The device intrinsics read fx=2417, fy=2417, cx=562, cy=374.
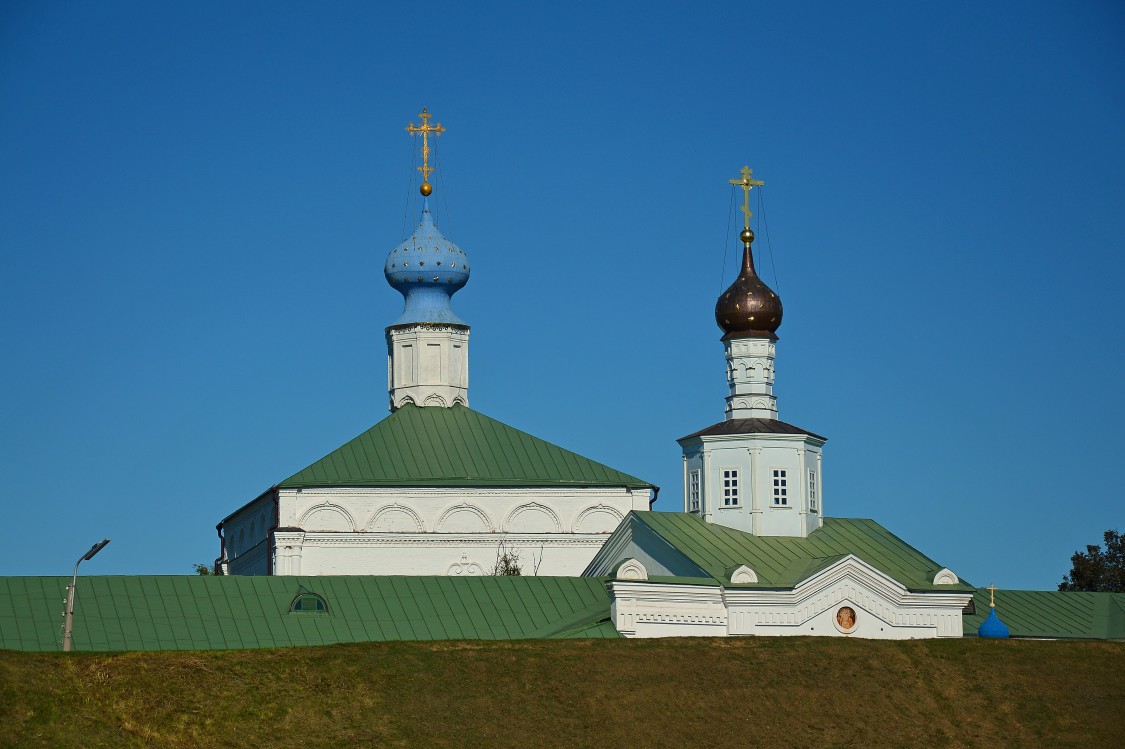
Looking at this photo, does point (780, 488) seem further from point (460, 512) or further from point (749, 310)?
point (460, 512)

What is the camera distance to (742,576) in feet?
135

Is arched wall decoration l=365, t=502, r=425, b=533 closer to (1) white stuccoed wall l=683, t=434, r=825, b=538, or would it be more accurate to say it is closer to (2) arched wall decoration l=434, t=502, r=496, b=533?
(2) arched wall decoration l=434, t=502, r=496, b=533

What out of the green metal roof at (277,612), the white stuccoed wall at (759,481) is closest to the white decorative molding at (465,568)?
Answer: the green metal roof at (277,612)

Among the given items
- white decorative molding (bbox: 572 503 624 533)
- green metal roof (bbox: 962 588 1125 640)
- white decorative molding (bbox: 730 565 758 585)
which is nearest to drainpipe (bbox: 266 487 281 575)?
white decorative molding (bbox: 572 503 624 533)

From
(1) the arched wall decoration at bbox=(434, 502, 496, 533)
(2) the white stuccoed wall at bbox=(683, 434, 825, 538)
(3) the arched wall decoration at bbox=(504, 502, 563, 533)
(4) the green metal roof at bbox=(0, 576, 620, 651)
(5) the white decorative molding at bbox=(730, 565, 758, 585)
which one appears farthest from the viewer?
(3) the arched wall decoration at bbox=(504, 502, 563, 533)

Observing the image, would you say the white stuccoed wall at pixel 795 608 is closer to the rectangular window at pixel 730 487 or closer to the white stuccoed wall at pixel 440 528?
the rectangular window at pixel 730 487

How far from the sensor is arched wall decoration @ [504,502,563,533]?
1822 inches

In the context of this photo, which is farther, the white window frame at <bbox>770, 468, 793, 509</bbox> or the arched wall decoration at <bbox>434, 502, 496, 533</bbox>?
the arched wall decoration at <bbox>434, 502, 496, 533</bbox>

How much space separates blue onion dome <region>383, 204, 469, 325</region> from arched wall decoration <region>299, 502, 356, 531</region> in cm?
518

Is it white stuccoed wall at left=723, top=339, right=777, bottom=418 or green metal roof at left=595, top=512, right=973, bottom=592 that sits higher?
white stuccoed wall at left=723, top=339, right=777, bottom=418

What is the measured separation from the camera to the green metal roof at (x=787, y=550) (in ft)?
138

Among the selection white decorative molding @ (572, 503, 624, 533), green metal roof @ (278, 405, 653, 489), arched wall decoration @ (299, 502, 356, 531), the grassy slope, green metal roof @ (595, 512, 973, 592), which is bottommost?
the grassy slope

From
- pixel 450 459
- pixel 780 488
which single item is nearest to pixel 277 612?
pixel 450 459

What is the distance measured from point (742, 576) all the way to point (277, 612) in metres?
7.89
